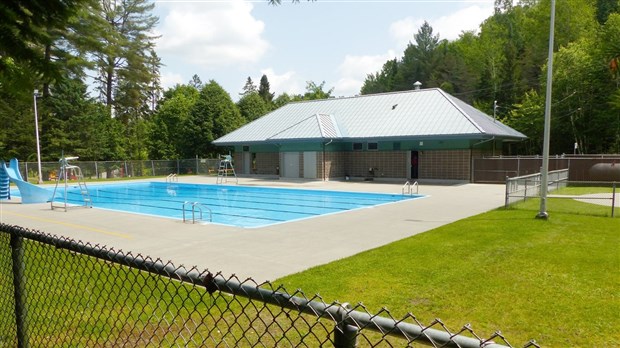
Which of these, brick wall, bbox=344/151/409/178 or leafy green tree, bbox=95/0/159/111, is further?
leafy green tree, bbox=95/0/159/111

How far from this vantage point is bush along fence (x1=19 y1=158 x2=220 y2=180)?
36531 mm

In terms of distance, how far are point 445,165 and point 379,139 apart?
17.2 feet

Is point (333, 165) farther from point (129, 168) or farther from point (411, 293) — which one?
point (411, 293)

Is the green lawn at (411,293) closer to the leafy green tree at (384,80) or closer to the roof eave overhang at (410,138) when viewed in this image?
the roof eave overhang at (410,138)

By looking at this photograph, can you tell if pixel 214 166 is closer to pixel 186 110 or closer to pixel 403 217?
pixel 186 110

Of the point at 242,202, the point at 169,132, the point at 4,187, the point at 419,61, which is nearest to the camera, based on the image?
the point at 4,187

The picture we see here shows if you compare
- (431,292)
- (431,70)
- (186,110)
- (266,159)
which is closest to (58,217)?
(431,292)

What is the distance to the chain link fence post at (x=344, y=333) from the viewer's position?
5.65 ft

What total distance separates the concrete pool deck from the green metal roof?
492 inches

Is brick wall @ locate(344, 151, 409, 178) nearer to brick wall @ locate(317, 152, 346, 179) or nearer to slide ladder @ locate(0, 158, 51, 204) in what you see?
brick wall @ locate(317, 152, 346, 179)

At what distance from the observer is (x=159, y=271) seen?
8.52 feet

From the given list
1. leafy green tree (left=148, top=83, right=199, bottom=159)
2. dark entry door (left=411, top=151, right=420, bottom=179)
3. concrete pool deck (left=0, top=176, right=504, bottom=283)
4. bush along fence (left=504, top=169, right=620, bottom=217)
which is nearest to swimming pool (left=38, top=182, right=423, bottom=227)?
concrete pool deck (left=0, top=176, right=504, bottom=283)

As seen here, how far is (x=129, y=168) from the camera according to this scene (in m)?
42.2

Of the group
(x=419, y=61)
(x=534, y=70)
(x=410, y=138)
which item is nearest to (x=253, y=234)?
(x=410, y=138)
